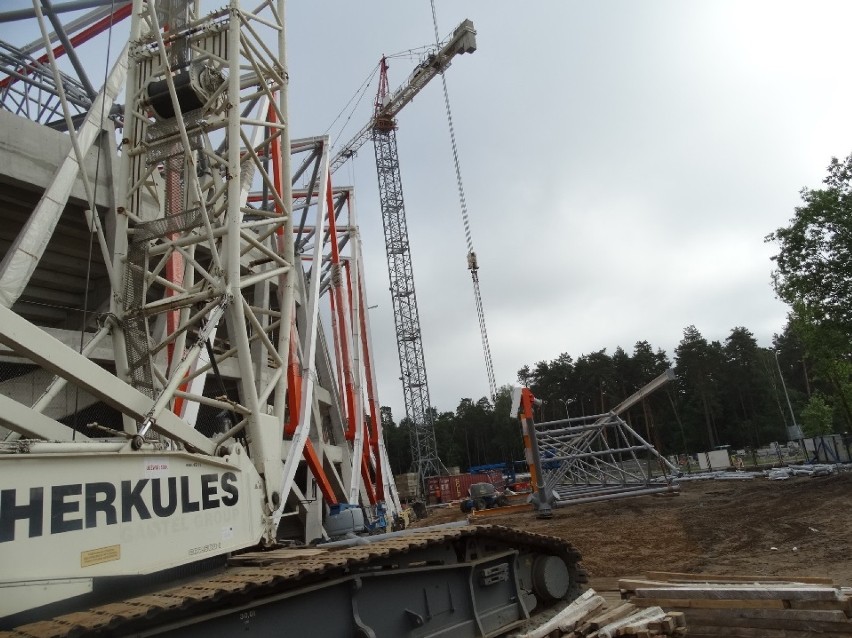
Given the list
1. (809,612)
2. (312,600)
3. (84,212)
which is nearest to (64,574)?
(312,600)

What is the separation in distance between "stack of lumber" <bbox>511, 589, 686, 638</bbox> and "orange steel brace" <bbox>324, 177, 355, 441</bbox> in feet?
64.1

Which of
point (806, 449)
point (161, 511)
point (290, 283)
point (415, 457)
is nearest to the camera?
point (161, 511)

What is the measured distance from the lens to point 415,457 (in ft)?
176

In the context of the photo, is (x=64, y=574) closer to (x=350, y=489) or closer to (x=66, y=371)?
(x=66, y=371)

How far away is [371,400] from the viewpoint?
29922 mm

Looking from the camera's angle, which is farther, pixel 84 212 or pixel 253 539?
pixel 84 212

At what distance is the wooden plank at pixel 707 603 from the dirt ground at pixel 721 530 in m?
3.49

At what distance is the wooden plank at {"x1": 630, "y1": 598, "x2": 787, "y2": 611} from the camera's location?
587 centimetres

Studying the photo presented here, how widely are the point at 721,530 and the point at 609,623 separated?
877cm

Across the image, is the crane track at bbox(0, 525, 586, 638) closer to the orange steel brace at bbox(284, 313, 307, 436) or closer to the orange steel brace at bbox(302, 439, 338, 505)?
the orange steel brace at bbox(284, 313, 307, 436)

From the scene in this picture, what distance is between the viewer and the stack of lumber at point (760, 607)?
553 cm

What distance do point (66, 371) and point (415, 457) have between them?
50556 millimetres

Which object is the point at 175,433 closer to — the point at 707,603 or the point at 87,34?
the point at 707,603

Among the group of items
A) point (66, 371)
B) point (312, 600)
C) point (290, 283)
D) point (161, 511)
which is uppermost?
point (290, 283)
